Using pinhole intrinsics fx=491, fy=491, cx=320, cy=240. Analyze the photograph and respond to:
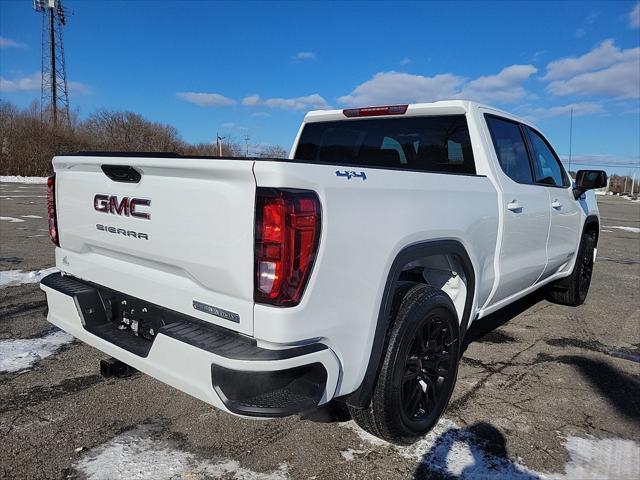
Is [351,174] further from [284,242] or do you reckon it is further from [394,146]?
[394,146]

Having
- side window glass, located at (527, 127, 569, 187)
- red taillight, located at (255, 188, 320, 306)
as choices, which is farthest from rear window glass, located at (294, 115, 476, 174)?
red taillight, located at (255, 188, 320, 306)

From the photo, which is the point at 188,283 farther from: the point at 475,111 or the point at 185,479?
the point at 475,111

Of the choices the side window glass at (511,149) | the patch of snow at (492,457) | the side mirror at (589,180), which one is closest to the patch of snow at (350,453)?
the patch of snow at (492,457)

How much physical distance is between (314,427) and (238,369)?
3.80ft

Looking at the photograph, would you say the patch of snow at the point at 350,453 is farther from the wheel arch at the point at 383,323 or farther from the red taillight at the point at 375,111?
the red taillight at the point at 375,111

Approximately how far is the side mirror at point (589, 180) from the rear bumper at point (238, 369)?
13.3ft

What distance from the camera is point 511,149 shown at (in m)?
3.95

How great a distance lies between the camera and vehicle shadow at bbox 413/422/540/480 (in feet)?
8.02

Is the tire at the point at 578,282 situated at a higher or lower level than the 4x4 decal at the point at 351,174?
lower

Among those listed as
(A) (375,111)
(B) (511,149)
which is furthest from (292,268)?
(B) (511,149)

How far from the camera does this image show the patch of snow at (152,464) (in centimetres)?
236

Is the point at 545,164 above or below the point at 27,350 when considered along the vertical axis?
above

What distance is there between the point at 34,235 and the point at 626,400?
941cm

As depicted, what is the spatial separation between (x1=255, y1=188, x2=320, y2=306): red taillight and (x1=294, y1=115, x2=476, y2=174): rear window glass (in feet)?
5.12
